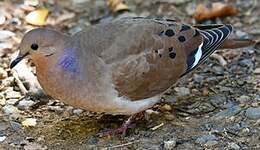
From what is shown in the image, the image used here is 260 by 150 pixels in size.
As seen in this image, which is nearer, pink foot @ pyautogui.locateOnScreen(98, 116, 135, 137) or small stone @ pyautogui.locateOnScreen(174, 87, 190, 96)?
pink foot @ pyautogui.locateOnScreen(98, 116, 135, 137)

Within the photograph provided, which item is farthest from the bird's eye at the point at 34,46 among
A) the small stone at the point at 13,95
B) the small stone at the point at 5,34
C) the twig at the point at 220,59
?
the twig at the point at 220,59

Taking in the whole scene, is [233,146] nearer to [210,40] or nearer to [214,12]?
[210,40]

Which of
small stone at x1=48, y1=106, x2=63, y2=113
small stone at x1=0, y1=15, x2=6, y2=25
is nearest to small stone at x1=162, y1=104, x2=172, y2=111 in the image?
small stone at x1=48, y1=106, x2=63, y2=113

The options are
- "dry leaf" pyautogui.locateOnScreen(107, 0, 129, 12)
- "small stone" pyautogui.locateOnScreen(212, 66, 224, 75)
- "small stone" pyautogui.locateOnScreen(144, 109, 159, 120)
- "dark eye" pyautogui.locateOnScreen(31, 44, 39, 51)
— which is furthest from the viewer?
"dry leaf" pyautogui.locateOnScreen(107, 0, 129, 12)

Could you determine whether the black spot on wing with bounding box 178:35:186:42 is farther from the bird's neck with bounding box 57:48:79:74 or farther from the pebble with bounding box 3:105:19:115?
the pebble with bounding box 3:105:19:115

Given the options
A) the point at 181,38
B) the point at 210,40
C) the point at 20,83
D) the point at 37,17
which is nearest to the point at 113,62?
the point at 181,38

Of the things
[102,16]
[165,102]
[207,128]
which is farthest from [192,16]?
[207,128]

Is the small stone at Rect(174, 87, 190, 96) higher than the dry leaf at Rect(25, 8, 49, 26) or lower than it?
lower
